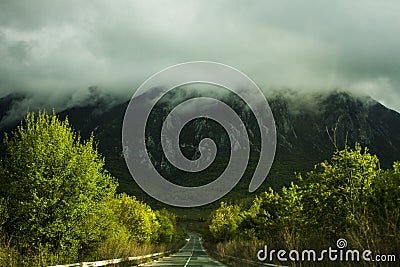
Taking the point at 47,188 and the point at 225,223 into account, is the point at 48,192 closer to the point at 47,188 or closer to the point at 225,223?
the point at 47,188

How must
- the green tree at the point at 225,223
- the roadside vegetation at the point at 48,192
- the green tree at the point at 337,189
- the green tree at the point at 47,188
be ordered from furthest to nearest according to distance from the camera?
A: the green tree at the point at 225,223, the green tree at the point at 47,188, the roadside vegetation at the point at 48,192, the green tree at the point at 337,189

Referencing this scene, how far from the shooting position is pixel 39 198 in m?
24.5

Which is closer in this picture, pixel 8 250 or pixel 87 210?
pixel 8 250

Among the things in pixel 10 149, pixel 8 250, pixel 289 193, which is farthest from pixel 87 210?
pixel 289 193

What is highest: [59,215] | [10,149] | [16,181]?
[10,149]

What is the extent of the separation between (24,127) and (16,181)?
3.99 m

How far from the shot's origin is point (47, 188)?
81.7ft

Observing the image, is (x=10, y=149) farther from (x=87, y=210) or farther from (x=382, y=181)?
(x=382, y=181)

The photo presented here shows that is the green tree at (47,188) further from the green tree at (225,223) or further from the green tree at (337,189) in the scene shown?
the green tree at (225,223)

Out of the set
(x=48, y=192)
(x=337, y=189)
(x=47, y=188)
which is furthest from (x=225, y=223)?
(x=337, y=189)

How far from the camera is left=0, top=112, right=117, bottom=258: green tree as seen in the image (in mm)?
24438

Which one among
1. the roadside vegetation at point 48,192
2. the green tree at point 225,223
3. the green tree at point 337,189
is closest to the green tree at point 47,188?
the roadside vegetation at point 48,192

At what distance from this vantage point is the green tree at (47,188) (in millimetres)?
24438

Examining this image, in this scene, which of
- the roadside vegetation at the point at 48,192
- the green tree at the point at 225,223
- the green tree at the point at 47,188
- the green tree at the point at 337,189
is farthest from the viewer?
the green tree at the point at 225,223
